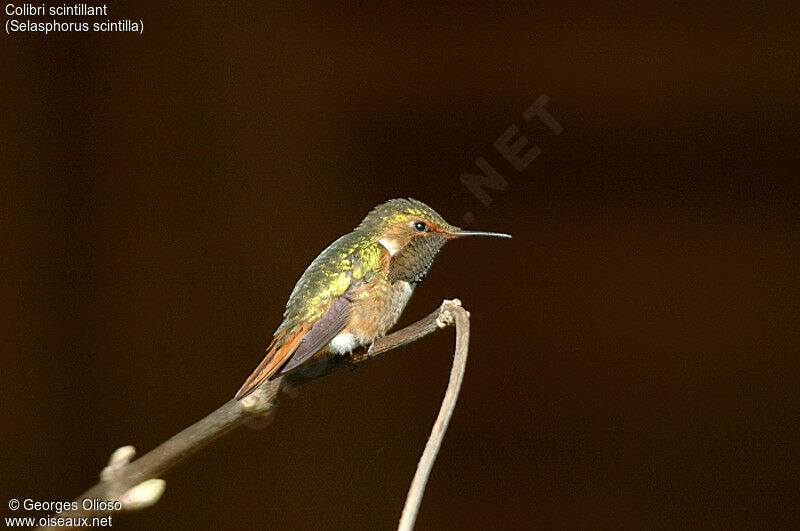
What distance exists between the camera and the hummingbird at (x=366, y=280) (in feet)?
4.80

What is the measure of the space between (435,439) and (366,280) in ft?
2.48

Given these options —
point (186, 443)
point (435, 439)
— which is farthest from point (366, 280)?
point (435, 439)

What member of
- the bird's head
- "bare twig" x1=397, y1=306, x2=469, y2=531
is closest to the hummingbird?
the bird's head

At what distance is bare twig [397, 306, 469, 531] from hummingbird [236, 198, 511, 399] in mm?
518

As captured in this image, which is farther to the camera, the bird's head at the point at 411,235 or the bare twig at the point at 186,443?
the bird's head at the point at 411,235

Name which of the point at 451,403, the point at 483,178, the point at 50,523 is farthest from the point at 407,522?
the point at 483,178

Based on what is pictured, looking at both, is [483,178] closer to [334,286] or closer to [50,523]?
[334,286]

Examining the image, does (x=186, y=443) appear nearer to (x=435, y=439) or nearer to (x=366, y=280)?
(x=435, y=439)

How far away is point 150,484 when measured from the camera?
1.02m

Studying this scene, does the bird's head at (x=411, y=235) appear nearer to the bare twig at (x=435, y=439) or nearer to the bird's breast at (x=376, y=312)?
the bird's breast at (x=376, y=312)

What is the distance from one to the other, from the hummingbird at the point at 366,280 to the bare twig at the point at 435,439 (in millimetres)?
518

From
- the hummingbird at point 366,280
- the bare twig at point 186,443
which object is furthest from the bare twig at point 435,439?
the hummingbird at point 366,280

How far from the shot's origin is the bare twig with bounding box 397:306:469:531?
2.49ft

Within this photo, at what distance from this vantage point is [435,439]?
0.80 metres
